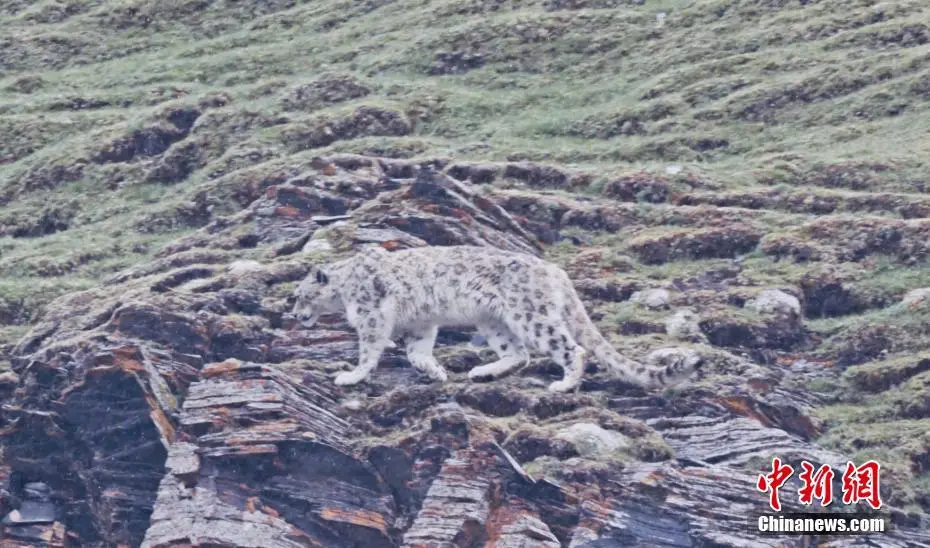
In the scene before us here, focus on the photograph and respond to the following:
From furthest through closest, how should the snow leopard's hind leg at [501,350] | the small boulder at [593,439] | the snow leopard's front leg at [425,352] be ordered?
the snow leopard's front leg at [425,352]
the snow leopard's hind leg at [501,350]
the small boulder at [593,439]

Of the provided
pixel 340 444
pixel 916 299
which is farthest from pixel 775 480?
pixel 916 299

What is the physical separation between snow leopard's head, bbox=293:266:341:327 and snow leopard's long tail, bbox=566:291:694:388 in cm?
413

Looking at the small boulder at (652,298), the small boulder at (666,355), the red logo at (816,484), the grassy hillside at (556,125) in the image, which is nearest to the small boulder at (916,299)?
the grassy hillside at (556,125)

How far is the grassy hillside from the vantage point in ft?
100

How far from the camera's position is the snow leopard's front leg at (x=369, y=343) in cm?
2627

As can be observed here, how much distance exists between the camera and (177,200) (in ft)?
127

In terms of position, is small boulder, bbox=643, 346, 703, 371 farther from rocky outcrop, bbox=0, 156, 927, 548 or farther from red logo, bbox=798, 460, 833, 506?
red logo, bbox=798, 460, 833, 506

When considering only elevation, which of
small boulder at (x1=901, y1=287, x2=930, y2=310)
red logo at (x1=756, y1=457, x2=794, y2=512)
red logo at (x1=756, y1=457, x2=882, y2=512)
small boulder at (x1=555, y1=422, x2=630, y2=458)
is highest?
small boulder at (x1=555, y1=422, x2=630, y2=458)

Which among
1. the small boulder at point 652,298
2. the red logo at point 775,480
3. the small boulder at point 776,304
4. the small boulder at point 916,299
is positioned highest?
the red logo at point 775,480

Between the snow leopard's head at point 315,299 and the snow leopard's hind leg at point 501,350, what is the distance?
2.72 metres

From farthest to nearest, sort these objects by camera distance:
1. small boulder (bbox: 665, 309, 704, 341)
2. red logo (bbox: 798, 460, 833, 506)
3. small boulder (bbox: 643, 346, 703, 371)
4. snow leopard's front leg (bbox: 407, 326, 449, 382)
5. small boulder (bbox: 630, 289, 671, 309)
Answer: small boulder (bbox: 630, 289, 671, 309), small boulder (bbox: 665, 309, 704, 341), snow leopard's front leg (bbox: 407, 326, 449, 382), small boulder (bbox: 643, 346, 703, 371), red logo (bbox: 798, 460, 833, 506)

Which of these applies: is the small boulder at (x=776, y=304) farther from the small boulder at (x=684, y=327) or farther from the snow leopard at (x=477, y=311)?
the snow leopard at (x=477, y=311)

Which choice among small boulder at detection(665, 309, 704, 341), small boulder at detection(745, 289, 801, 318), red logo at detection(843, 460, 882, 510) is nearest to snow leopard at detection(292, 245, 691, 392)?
small boulder at detection(665, 309, 704, 341)

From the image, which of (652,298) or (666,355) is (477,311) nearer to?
(666,355)
